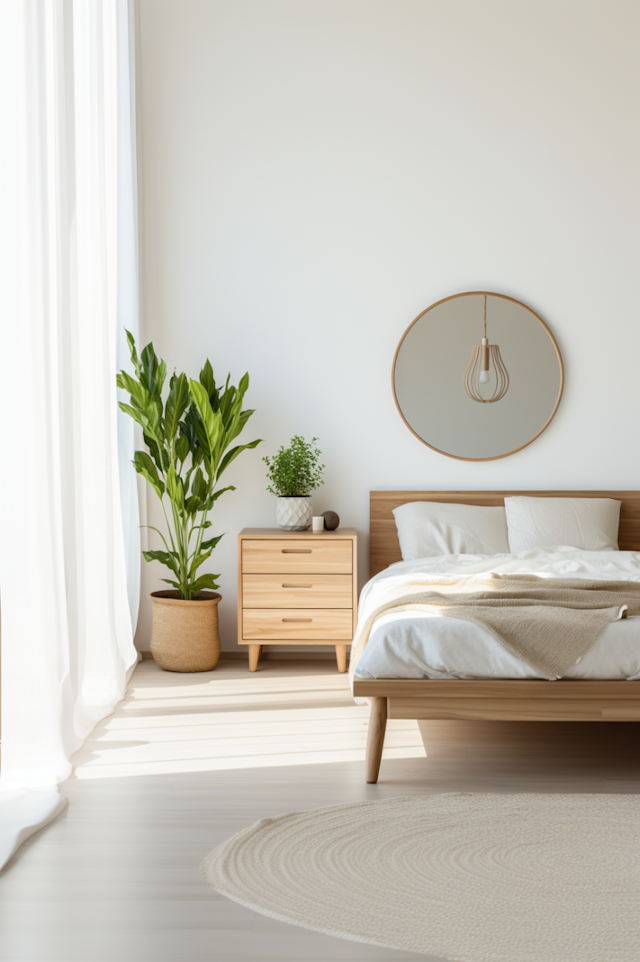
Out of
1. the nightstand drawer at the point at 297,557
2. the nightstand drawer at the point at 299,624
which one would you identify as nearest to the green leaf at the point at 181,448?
the nightstand drawer at the point at 297,557

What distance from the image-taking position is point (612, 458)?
4352 mm

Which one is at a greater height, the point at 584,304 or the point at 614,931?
the point at 584,304

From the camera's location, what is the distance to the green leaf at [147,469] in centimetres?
393

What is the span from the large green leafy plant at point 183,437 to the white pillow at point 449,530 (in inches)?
34.1

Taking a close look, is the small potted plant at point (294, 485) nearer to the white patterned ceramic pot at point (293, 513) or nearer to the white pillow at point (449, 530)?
the white patterned ceramic pot at point (293, 513)

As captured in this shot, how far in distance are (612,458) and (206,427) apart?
2.09 m

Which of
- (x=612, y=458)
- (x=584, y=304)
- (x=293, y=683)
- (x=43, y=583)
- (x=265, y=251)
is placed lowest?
(x=293, y=683)

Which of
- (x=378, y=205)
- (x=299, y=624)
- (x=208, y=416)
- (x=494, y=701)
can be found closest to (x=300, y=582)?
(x=299, y=624)

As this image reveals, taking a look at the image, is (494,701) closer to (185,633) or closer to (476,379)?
(185,633)

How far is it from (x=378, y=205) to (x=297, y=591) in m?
2.01

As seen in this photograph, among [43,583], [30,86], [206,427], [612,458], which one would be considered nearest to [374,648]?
[43,583]

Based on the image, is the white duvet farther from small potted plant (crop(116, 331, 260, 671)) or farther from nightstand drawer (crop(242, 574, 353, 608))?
small potted plant (crop(116, 331, 260, 671))

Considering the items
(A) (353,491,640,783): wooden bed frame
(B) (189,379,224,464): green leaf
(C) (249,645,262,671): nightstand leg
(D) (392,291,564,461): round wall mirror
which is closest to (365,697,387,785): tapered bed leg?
(A) (353,491,640,783): wooden bed frame

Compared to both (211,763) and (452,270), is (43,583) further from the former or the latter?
(452,270)
